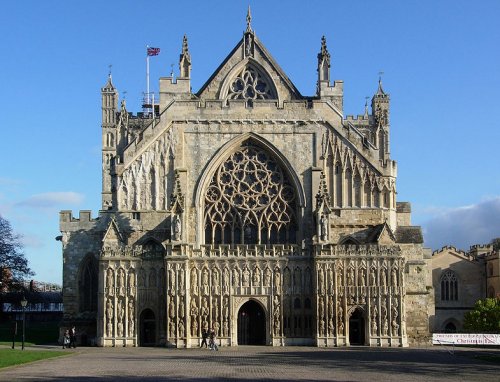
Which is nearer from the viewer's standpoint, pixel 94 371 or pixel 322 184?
pixel 94 371

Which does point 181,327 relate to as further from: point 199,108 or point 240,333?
point 199,108

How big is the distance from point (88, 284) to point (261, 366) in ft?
80.6

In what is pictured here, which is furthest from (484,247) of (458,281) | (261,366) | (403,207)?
(261,366)

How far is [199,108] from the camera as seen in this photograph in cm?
5566

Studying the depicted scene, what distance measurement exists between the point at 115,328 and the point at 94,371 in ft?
64.4

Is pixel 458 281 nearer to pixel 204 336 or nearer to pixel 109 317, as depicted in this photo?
pixel 204 336

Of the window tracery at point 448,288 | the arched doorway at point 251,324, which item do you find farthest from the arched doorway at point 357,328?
the window tracery at point 448,288

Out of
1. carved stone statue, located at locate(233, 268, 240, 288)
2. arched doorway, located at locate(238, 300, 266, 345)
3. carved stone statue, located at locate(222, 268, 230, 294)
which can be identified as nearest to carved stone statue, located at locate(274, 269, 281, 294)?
arched doorway, located at locate(238, 300, 266, 345)

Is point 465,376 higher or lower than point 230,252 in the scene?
lower

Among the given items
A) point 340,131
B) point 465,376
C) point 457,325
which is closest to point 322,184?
point 340,131

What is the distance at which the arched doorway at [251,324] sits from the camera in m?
53.1

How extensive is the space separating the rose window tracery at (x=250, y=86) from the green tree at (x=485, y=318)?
27.1m

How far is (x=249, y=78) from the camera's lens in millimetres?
57406

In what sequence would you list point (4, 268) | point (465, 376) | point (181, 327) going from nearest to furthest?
point (465, 376), point (181, 327), point (4, 268)
